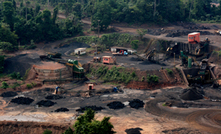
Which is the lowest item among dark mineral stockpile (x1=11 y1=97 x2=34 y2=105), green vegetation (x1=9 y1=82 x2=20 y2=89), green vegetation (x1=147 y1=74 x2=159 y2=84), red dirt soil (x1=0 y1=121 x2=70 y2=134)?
red dirt soil (x1=0 y1=121 x2=70 y2=134)

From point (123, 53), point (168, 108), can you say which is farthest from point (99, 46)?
point (168, 108)

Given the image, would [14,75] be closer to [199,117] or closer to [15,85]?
[15,85]

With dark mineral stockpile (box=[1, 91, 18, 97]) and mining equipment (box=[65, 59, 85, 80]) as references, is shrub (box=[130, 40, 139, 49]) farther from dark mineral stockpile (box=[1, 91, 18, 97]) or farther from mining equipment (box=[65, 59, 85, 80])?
dark mineral stockpile (box=[1, 91, 18, 97])

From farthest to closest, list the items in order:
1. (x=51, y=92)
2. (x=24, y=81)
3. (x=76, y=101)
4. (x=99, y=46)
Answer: (x=99, y=46)
(x=24, y=81)
(x=51, y=92)
(x=76, y=101)

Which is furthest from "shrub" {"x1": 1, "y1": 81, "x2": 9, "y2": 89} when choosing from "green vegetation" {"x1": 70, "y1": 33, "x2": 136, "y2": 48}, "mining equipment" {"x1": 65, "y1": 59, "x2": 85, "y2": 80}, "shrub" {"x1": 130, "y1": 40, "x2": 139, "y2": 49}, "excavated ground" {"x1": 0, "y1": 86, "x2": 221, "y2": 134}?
"shrub" {"x1": 130, "y1": 40, "x2": 139, "y2": 49}

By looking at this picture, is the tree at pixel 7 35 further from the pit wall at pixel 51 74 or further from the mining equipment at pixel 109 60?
the mining equipment at pixel 109 60

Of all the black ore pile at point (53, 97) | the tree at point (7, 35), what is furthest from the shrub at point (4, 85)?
the tree at point (7, 35)

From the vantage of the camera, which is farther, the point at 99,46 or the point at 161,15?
the point at 161,15

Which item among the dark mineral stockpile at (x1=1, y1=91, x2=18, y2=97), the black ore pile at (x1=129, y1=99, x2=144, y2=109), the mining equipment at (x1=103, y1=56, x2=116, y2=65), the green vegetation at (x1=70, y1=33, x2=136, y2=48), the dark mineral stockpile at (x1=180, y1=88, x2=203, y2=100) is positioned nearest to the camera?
Answer: the black ore pile at (x1=129, y1=99, x2=144, y2=109)

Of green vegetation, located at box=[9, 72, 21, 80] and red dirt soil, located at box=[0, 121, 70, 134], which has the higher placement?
green vegetation, located at box=[9, 72, 21, 80]

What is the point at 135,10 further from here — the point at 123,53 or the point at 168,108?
the point at 168,108

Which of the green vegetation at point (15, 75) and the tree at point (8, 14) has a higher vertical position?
the tree at point (8, 14)
